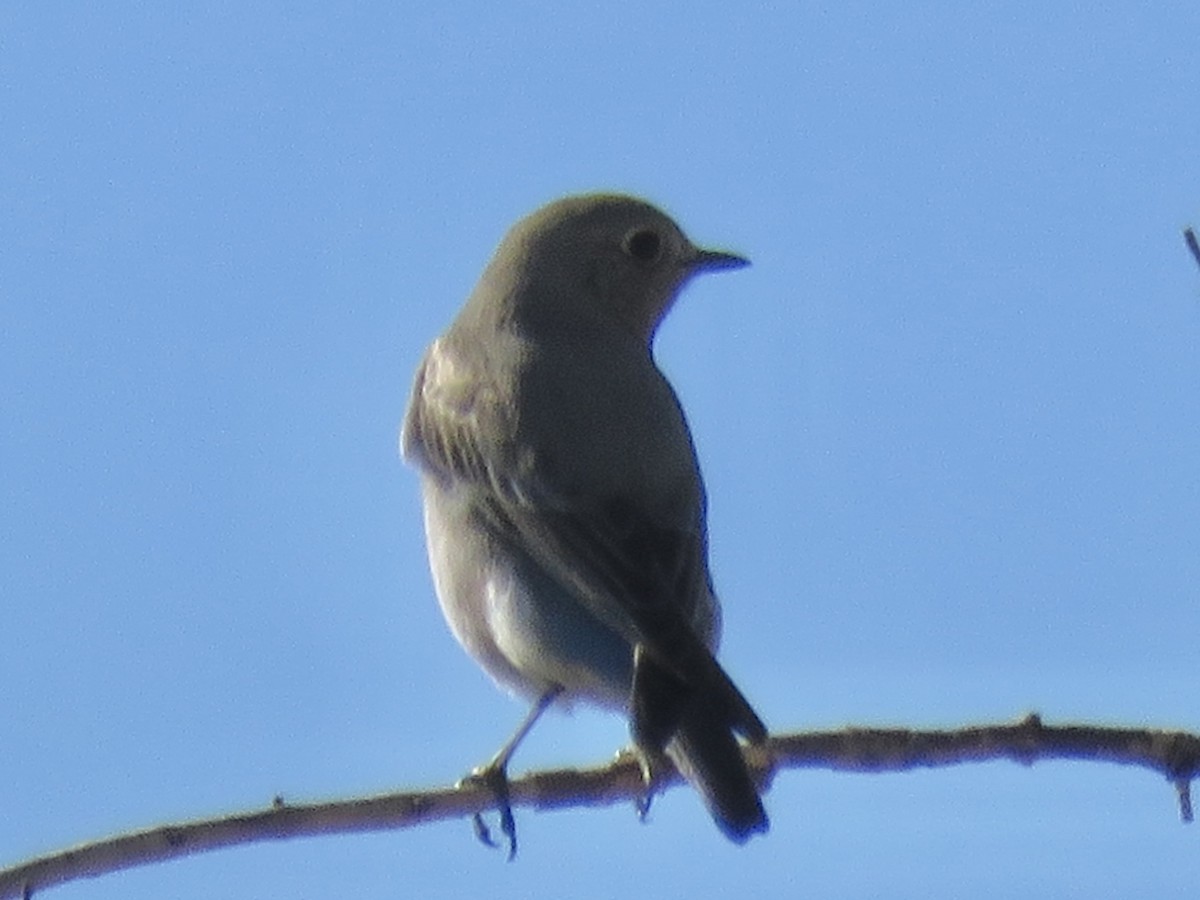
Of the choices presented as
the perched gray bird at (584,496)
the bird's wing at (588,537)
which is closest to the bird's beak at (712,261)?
the perched gray bird at (584,496)

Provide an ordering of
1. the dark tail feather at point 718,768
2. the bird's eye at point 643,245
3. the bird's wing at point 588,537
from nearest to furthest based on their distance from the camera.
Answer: the dark tail feather at point 718,768 → the bird's wing at point 588,537 → the bird's eye at point 643,245

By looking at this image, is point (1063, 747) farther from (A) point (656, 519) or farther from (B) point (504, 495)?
(B) point (504, 495)

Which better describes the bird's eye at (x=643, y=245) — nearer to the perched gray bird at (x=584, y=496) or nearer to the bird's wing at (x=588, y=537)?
the perched gray bird at (x=584, y=496)

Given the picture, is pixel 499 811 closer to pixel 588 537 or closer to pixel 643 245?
pixel 588 537

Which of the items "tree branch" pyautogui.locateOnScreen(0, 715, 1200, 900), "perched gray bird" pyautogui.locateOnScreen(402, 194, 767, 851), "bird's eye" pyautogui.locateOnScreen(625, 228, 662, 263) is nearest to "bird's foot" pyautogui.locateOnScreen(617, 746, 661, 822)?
"perched gray bird" pyautogui.locateOnScreen(402, 194, 767, 851)

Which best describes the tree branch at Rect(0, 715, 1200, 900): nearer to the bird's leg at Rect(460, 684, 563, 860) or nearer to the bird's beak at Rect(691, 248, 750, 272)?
the bird's leg at Rect(460, 684, 563, 860)

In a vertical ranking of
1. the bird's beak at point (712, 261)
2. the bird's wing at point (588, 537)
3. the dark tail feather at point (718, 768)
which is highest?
the bird's beak at point (712, 261)

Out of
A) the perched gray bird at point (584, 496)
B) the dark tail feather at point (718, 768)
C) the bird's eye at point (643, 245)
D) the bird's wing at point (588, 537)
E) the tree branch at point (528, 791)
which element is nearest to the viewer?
the tree branch at point (528, 791)
